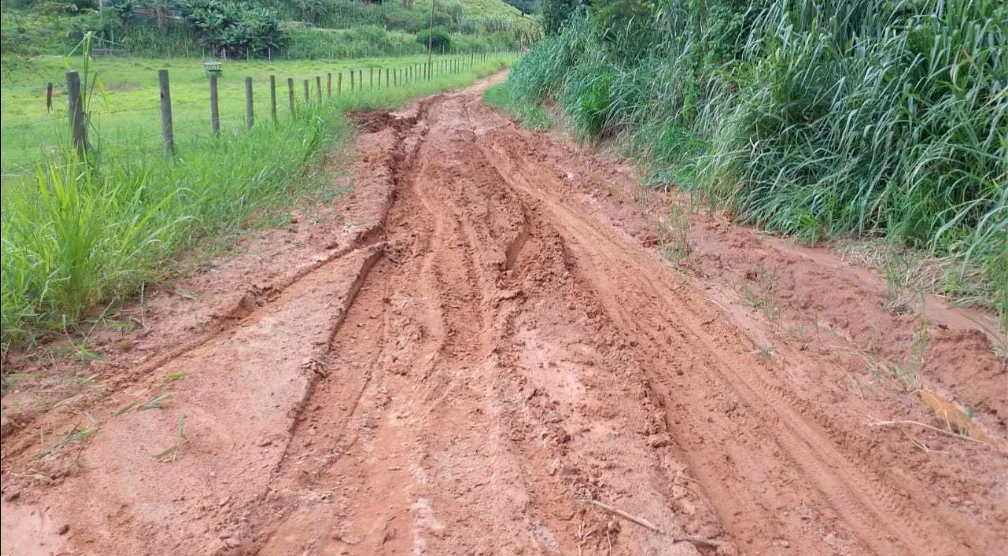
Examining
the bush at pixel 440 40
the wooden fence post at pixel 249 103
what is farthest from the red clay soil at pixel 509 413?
the bush at pixel 440 40

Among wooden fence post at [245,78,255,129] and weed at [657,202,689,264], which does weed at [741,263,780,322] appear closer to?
weed at [657,202,689,264]

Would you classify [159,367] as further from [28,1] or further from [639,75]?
[639,75]

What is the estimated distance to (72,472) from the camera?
3174 mm

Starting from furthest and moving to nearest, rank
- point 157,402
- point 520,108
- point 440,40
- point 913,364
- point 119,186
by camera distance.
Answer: point 440,40 < point 520,108 < point 119,186 < point 913,364 < point 157,402

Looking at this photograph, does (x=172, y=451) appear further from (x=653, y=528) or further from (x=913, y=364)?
(x=913, y=364)

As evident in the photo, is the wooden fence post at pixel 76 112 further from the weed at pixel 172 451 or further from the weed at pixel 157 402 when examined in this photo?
the weed at pixel 172 451

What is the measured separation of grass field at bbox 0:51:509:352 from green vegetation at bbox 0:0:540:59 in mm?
200

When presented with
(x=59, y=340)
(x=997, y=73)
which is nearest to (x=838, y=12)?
(x=997, y=73)

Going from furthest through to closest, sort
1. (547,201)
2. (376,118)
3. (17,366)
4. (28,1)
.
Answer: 1. (376,118)
2. (547,201)
3. (17,366)
4. (28,1)

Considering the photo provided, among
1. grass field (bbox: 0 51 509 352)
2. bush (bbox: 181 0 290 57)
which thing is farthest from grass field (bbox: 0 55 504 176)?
bush (bbox: 181 0 290 57)

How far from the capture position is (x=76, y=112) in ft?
17.1

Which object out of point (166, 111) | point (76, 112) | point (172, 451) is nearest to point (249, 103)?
point (166, 111)

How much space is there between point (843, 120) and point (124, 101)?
7522 mm

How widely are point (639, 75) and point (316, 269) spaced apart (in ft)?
22.9
